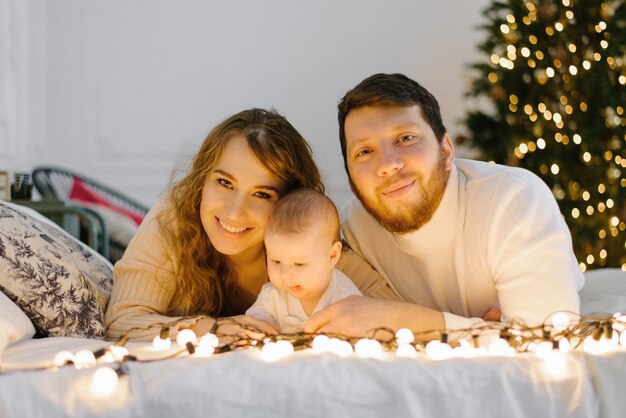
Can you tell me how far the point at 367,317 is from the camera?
162cm

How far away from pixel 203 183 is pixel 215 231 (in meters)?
0.18

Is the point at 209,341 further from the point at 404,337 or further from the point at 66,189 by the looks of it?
the point at 66,189

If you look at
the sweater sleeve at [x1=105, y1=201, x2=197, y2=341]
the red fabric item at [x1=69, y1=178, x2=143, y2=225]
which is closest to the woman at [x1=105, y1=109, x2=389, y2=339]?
the sweater sleeve at [x1=105, y1=201, x2=197, y2=341]

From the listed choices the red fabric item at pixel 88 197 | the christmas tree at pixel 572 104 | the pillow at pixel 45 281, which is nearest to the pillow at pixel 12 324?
the pillow at pixel 45 281

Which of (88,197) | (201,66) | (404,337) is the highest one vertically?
(201,66)

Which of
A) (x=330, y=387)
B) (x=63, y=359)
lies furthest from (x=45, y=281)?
(x=330, y=387)

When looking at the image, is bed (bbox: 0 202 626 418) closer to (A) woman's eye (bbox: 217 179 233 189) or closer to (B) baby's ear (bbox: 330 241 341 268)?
(B) baby's ear (bbox: 330 241 341 268)

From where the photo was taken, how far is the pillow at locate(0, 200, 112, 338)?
5.26ft

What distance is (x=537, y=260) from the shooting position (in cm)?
167

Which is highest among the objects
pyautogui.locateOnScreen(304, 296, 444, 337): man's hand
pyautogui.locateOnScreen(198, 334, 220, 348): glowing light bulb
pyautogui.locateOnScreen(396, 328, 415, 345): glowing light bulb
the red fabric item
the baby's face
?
the baby's face

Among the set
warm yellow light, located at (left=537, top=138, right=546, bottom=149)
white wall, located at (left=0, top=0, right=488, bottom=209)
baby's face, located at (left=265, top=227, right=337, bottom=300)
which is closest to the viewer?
baby's face, located at (left=265, top=227, right=337, bottom=300)

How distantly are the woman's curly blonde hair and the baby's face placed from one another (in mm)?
228

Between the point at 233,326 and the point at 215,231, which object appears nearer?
the point at 233,326

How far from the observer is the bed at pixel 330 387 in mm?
1152
